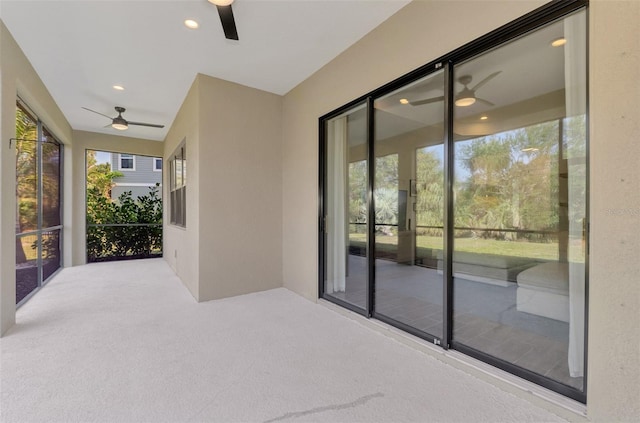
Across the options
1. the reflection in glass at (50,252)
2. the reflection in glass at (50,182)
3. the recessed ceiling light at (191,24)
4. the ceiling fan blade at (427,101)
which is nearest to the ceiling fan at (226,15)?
the recessed ceiling light at (191,24)

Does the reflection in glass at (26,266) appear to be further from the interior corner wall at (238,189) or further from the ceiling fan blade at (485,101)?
the ceiling fan blade at (485,101)

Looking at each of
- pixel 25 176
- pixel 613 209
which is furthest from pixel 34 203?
pixel 613 209

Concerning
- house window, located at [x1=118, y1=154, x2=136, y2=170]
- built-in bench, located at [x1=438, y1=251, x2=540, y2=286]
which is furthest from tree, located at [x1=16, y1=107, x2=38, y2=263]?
house window, located at [x1=118, y1=154, x2=136, y2=170]

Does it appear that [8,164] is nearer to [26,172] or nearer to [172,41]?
[26,172]

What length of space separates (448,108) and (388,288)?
2153mm

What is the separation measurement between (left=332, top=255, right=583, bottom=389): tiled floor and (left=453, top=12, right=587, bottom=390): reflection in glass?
0.01 m

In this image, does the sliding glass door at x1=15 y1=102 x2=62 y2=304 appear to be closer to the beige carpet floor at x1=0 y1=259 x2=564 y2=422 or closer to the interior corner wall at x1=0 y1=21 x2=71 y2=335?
the interior corner wall at x1=0 y1=21 x2=71 y2=335

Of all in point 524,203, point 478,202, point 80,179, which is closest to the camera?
point 478,202

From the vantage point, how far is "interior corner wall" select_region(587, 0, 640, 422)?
4.70 ft

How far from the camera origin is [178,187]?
5.50m

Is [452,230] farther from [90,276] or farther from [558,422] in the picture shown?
[90,276]

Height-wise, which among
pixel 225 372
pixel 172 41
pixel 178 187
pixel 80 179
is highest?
pixel 172 41

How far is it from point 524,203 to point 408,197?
1256 millimetres

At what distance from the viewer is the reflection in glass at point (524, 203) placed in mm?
1814
